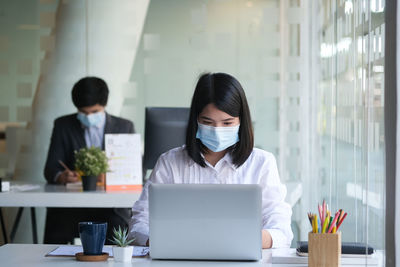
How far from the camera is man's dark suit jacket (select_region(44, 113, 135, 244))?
16.1ft

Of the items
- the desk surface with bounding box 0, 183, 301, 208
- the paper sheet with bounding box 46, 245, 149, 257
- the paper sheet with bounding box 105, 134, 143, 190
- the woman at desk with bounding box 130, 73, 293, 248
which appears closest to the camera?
the paper sheet with bounding box 46, 245, 149, 257

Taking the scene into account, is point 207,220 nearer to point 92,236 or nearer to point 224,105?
point 92,236

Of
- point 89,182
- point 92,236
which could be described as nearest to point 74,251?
point 92,236

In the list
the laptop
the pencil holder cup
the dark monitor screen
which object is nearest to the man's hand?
the dark monitor screen

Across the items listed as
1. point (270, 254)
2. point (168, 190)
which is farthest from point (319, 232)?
point (168, 190)

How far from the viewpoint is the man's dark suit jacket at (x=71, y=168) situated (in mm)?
4922

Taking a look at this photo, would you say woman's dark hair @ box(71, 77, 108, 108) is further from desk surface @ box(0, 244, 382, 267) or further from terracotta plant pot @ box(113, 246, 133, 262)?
terracotta plant pot @ box(113, 246, 133, 262)

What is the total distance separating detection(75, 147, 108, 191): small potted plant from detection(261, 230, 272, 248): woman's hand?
2.01 m

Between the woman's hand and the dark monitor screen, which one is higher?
the dark monitor screen

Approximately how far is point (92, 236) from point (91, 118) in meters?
2.66

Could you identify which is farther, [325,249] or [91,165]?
[91,165]

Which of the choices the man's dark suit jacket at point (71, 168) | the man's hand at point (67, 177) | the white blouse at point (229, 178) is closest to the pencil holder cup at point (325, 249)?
the white blouse at point (229, 178)

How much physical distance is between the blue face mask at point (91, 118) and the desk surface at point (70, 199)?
759 mm

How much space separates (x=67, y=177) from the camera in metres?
4.93
